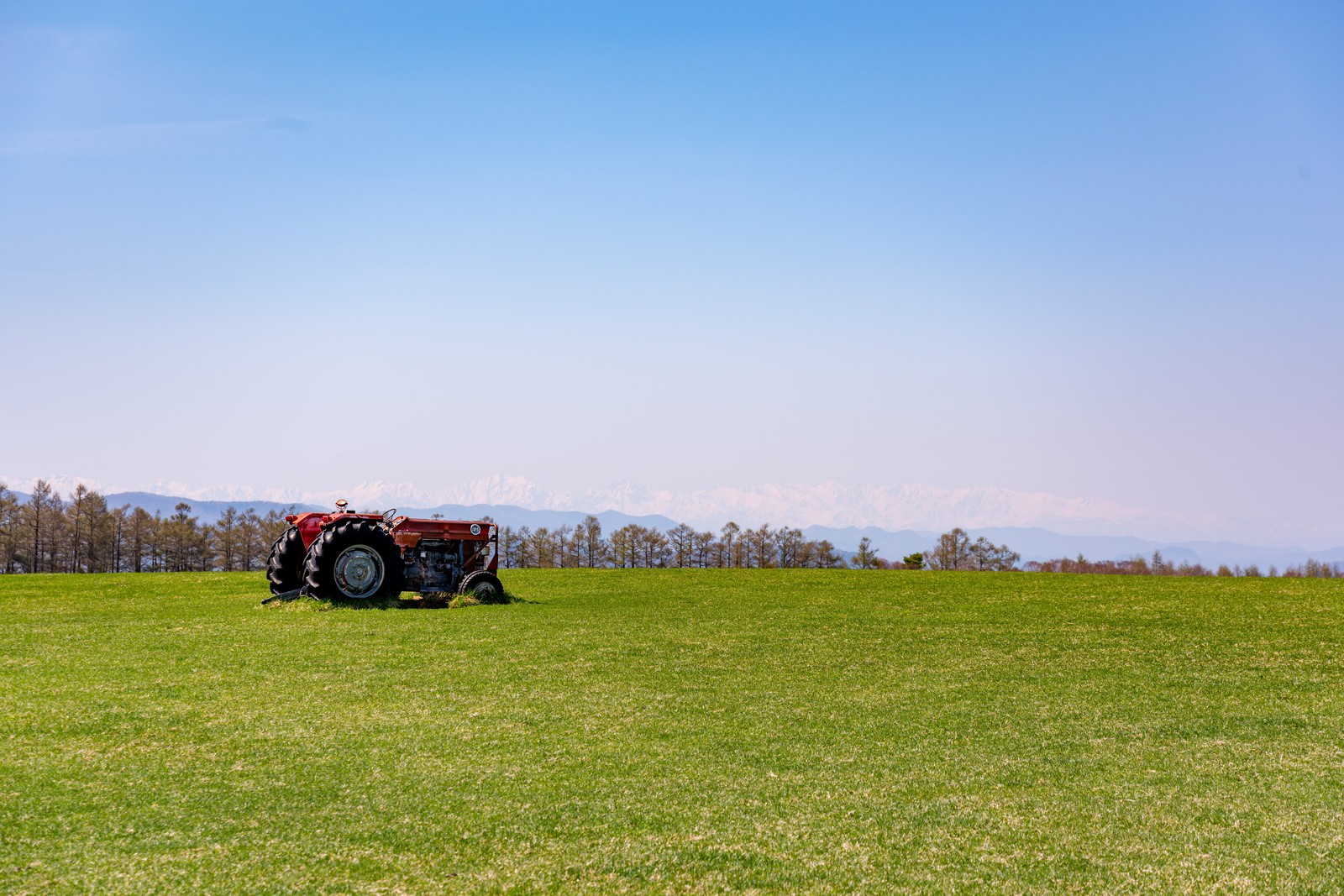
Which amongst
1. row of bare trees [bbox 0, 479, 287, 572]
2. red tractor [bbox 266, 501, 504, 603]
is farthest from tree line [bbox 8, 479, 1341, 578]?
red tractor [bbox 266, 501, 504, 603]

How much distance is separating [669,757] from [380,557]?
10863 millimetres

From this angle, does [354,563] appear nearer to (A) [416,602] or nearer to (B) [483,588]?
(A) [416,602]

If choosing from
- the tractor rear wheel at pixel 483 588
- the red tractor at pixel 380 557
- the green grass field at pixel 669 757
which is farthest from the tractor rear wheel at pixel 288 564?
the green grass field at pixel 669 757

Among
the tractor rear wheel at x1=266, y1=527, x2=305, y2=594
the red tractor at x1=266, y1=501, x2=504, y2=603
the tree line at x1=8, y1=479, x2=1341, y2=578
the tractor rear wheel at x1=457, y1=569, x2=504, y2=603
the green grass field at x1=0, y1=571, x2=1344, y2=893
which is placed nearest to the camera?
the green grass field at x1=0, y1=571, x2=1344, y2=893

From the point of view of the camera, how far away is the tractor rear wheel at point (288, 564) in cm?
1697

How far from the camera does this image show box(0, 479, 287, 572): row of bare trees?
50.6m

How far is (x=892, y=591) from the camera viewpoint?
18.5 metres

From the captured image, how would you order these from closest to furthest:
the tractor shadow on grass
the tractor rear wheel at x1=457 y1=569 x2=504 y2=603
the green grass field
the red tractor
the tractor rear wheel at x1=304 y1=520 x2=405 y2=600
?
the green grass field, the tractor shadow on grass, the tractor rear wheel at x1=304 y1=520 x2=405 y2=600, the red tractor, the tractor rear wheel at x1=457 y1=569 x2=504 y2=603

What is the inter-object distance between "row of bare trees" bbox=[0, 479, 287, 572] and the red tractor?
112ft

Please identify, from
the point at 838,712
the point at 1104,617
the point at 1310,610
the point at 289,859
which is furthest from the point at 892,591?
the point at 289,859

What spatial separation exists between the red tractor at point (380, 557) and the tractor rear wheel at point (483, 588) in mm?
14

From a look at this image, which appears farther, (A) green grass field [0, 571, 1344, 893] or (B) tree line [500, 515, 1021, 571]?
(B) tree line [500, 515, 1021, 571]

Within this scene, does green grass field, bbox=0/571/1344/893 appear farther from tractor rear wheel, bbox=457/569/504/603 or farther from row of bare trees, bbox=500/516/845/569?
row of bare trees, bbox=500/516/845/569

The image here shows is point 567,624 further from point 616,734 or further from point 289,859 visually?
point 289,859
